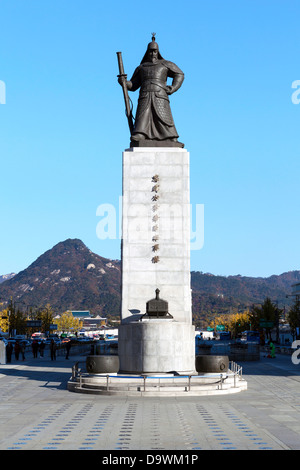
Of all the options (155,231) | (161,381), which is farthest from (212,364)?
(155,231)

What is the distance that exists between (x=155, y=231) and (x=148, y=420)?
17.1m

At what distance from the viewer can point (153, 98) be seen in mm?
38594

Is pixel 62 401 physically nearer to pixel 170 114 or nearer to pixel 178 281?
pixel 178 281

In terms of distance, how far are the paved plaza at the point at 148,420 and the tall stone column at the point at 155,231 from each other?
645 centimetres

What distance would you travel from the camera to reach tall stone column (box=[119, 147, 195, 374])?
118 feet

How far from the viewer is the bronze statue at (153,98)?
37.9 meters

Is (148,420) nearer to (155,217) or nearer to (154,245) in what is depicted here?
(154,245)

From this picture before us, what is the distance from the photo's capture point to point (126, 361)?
110 feet

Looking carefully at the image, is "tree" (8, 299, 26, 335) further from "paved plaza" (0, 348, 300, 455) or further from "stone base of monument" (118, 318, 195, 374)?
"paved plaza" (0, 348, 300, 455)

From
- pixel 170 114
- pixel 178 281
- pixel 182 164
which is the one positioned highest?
pixel 170 114

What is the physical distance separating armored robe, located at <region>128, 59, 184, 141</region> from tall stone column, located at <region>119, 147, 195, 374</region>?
1.21 meters

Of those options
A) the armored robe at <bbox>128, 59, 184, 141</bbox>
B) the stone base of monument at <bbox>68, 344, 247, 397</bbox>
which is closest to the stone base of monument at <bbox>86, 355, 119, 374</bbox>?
the stone base of monument at <bbox>68, 344, 247, 397</bbox>
